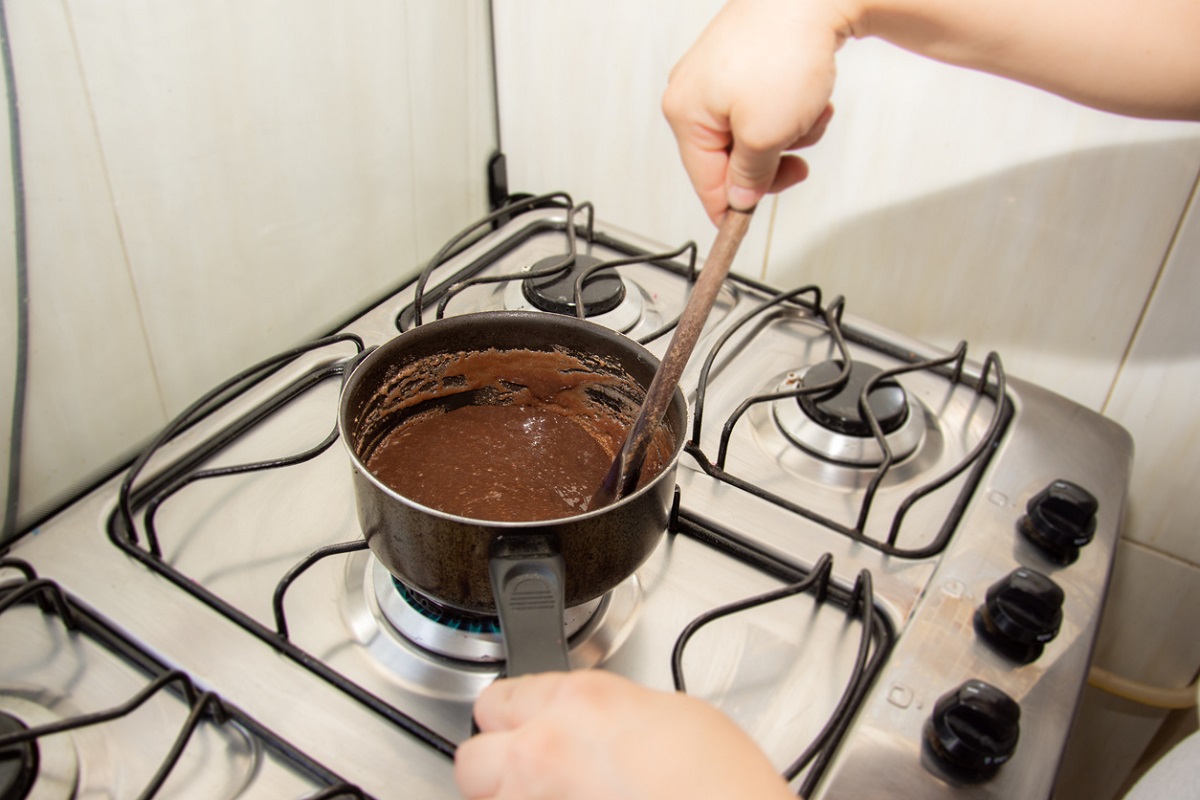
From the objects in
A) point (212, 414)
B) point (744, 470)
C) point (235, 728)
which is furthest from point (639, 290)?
point (235, 728)

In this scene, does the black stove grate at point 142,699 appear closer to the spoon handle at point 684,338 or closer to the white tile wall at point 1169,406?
the spoon handle at point 684,338

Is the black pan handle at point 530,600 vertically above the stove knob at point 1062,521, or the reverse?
the black pan handle at point 530,600

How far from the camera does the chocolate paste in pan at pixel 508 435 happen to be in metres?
0.54

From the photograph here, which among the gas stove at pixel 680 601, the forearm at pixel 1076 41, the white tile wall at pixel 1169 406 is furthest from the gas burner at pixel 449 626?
Result: the white tile wall at pixel 1169 406

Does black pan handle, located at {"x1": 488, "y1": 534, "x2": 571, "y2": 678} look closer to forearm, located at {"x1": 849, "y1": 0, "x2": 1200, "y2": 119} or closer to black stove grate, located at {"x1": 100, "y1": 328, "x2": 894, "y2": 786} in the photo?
black stove grate, located at {"x1": 100, "y1": 328, "x2": 894, "y2": 786}

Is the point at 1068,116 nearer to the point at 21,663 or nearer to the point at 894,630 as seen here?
the point at 894,630

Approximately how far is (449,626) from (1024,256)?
564mm

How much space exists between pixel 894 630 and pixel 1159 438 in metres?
0.41

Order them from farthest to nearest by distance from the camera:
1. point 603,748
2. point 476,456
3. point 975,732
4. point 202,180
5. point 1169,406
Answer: point 1169,406 → point 202,180 → point 476,456 → point 975,732 → point 603,748

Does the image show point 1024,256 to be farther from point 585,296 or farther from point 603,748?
point 603,748

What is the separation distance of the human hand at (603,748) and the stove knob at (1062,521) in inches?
12.4

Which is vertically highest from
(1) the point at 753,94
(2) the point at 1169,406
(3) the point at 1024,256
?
(1) the point at 753,94

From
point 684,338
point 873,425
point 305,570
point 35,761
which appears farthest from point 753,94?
point 35,761

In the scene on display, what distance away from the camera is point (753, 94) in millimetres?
488
